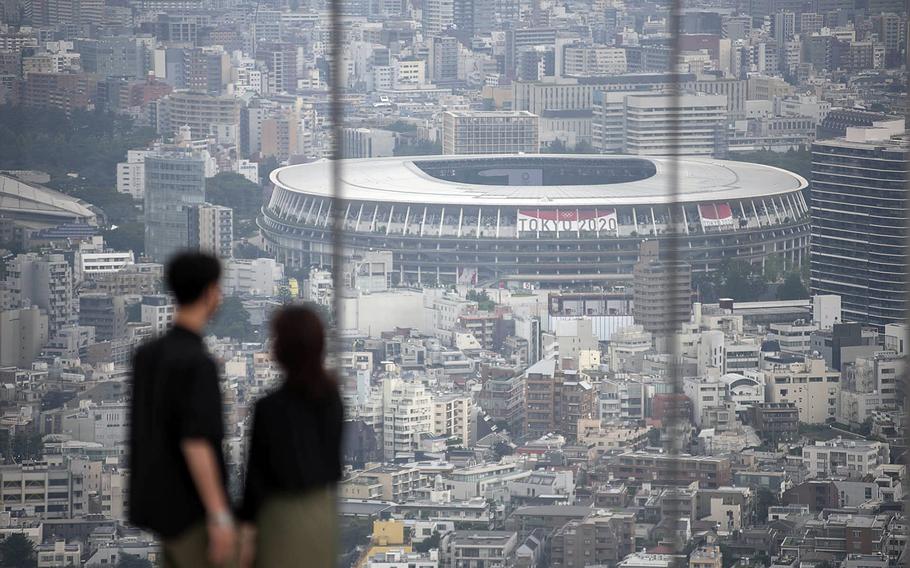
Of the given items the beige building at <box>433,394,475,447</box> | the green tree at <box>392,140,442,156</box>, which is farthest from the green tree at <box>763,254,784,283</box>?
the green tree at <box>392,140,442,156</box>

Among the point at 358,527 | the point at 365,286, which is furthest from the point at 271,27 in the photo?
the point at 358,527

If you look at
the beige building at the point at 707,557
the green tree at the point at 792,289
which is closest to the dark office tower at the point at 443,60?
the green tree at the point at 792,289

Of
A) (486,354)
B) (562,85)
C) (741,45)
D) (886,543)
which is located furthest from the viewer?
(562,85)

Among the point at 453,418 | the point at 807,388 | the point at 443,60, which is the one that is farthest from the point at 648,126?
the point at 453,418

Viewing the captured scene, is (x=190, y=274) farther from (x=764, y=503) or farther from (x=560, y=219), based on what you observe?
(x=560, y=219)

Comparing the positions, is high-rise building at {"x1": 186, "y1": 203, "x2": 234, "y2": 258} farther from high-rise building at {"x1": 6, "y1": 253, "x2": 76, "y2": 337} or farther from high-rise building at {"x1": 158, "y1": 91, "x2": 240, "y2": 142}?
high-rise building at {"x1": 6, "y1": 253, "x2": 76, "y2": 337}

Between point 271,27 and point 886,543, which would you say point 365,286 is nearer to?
point 271,27

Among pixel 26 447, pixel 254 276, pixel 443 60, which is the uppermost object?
pixel 443 60
